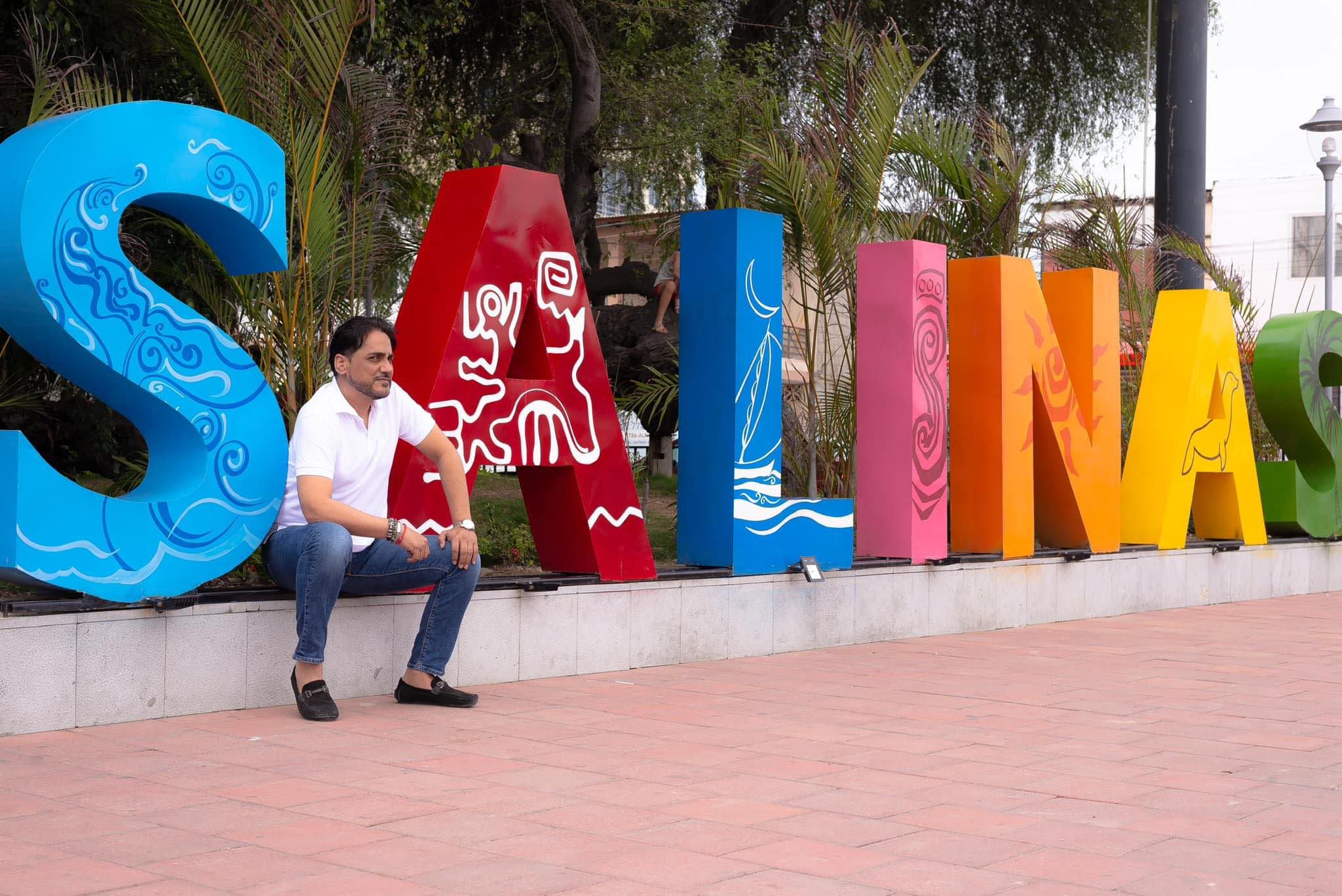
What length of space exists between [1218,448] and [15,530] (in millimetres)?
9237

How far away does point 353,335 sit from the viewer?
236 inches

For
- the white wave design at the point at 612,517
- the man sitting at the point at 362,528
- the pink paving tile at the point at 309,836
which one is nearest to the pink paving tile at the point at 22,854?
the pink paving tile at the point at 309,836

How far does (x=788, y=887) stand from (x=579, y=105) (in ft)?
29.4

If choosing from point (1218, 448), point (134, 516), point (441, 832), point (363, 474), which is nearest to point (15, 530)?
point (134, 516)

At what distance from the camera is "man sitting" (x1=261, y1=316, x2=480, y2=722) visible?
5746mm

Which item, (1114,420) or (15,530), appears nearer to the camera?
(15,530)

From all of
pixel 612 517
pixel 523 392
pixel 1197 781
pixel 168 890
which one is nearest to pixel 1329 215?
pixel 612 517

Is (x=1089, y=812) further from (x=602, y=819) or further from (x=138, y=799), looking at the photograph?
(x=138, y=799)

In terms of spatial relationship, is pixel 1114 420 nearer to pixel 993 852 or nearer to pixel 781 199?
pixel 781 199

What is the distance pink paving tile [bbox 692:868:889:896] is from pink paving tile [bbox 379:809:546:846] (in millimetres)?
721

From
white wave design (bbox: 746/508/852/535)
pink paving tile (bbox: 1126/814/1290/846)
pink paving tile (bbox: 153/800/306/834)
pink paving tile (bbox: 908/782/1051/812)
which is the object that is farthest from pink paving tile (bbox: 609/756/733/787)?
white wave design (bbox: 746/508/852/535)

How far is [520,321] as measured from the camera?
7246mm

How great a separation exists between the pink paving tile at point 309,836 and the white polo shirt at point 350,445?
1.92 metres

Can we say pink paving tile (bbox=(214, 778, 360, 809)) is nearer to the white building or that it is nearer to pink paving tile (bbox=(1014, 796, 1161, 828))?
pink paving tile (bbox=(1014, 796, 1161, 828))
